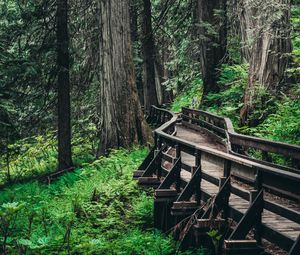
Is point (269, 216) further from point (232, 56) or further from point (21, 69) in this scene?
point (232, 56)

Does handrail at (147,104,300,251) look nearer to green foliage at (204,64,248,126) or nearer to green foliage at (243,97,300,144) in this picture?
green foliage at (243,97,300,144)

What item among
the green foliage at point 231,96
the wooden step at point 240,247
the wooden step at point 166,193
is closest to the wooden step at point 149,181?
the wooden step at point 166,193

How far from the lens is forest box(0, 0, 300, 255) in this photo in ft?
33.7

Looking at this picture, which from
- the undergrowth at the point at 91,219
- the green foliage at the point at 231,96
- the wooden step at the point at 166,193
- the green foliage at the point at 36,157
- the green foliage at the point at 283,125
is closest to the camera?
the undergrowth at the point at 91,219

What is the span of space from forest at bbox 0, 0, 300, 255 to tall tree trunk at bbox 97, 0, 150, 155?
37mm

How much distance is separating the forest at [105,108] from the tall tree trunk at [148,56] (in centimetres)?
9

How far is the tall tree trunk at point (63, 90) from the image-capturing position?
1883 cm

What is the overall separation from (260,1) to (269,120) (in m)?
3.56

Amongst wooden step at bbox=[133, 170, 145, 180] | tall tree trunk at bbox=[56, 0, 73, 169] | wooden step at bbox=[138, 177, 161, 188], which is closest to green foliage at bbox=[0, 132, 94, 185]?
→ tall tree trunk at bbox=[56, 0, 73, 169]

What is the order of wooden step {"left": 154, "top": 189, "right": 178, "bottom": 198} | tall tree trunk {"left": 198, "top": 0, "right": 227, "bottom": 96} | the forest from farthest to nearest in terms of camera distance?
tall tree trunk {"left": 198, "top": 0, "right": 227, "bottom": 96} → the forest → wooden step {"left": 154, "top": 189, "right": 178, "bottom": 198}

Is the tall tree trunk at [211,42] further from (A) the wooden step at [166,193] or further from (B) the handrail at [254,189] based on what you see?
(B) the handrail at [254,189]

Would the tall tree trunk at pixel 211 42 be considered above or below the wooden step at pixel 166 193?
above

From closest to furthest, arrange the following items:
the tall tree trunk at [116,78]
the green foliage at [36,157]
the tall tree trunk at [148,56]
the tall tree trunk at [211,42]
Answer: the tall tree trunk at [116,78], the green foliage at [36,157], the tall tree trunk at [211,42], the tall tree trunk at [148,56]

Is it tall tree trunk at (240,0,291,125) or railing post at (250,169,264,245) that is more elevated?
tall tree trunk at (240,0,291,125)
